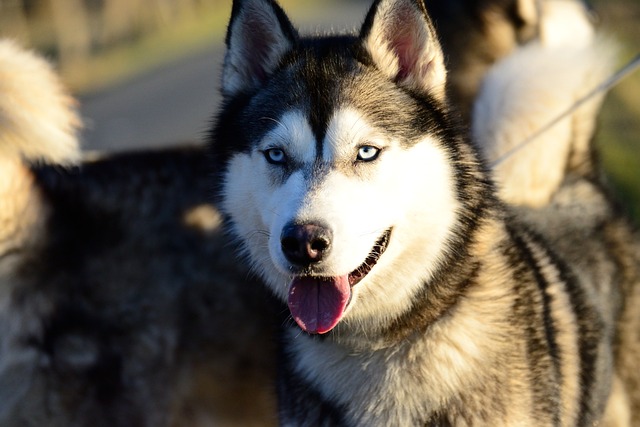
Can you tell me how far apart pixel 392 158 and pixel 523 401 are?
947 millimetres

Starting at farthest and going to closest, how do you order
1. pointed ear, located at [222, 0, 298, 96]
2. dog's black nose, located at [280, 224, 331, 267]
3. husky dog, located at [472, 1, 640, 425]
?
husky dog, located at [472, 1, 640, 425] → pointed ear, located at [222, 0, 298, 96] → dog's black nose, located at [280, 224, 331, 267]

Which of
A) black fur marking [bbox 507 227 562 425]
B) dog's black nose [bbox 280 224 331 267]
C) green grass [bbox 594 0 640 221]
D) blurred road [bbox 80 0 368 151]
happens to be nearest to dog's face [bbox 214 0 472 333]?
dog's black nose [bbox 280 224 331 267]

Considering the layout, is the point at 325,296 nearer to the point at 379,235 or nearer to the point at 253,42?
the point at 379,235

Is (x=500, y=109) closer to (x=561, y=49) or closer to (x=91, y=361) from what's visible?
(x=561, y=49)

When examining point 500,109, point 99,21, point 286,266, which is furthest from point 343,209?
point 99,21

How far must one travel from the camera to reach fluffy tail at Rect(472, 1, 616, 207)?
4102 mm

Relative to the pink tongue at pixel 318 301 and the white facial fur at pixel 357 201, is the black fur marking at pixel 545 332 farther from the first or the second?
the pink tongue at pixel 318 301

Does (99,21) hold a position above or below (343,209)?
below

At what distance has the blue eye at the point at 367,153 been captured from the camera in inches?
111

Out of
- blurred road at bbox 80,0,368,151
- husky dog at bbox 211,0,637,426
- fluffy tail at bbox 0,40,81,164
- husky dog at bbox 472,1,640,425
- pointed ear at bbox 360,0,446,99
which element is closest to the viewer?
husky dog at bbox 211,0,637,426

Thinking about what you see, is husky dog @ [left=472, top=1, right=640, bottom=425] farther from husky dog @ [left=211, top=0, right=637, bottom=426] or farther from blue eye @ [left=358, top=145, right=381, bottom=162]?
blue eye @ [left=358, top=145, right=381, bottom=162]

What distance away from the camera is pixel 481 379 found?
9.74ft

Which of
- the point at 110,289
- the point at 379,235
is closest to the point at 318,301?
the point at 379,235

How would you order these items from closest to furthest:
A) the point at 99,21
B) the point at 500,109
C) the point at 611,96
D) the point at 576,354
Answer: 1. the point at 576,354
2. the point at 500,109
3. the point at 611,96
4. the point at 99,21
